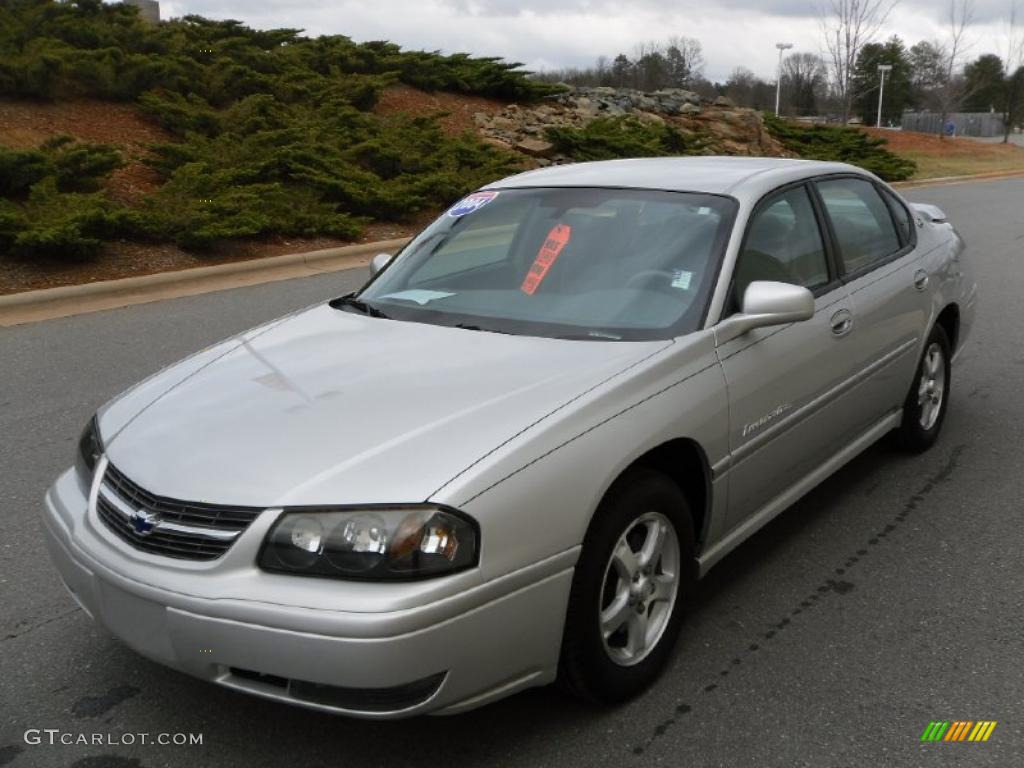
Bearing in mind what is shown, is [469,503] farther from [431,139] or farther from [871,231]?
[431,139]

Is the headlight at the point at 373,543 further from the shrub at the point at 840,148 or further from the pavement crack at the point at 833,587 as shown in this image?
the shrub at the point at 840,148

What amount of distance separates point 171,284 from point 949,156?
3735cm

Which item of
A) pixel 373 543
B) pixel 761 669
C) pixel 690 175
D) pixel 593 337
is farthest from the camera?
pixel 690 175

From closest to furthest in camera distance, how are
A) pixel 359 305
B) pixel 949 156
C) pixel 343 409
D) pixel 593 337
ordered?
1. pixel 343 409
2. pixel 593 337
3. pixel 359 305
4. pixel 949 156

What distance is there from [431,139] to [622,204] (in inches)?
559

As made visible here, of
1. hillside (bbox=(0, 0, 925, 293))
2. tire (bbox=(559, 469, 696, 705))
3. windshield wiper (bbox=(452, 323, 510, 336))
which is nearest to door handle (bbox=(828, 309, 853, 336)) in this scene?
tire (bbox=(559, 469, 696, 705))

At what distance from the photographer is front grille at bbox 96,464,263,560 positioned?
8.65 feet

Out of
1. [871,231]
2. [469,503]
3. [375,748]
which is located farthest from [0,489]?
[871,231]

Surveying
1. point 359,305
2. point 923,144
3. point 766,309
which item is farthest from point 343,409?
point 923,144

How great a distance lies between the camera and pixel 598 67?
231 ft

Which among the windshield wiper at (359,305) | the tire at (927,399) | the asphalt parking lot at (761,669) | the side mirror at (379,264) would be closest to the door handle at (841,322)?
the asphalt parking lot at (761,669)

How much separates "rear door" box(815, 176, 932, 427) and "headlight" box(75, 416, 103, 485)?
2.86m

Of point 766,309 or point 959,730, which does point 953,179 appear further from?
point 959,730

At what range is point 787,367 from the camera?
381 cm
